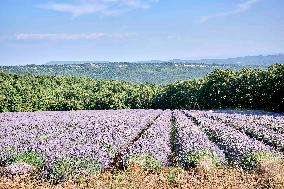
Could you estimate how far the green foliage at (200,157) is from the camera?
16.0m

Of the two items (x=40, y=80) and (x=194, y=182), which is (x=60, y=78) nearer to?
(x=40, y=80)

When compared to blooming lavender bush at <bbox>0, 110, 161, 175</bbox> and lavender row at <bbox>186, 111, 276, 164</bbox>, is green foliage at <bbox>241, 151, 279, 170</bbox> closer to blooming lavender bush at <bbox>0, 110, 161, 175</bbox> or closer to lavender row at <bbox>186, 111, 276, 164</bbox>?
lavender row at <bbox>186, 111, 276, 164</bbox>

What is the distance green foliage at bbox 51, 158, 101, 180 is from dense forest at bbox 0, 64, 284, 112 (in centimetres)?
3430

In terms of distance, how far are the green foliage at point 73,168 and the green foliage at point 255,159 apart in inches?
203

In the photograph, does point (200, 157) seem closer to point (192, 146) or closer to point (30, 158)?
point (192, 146)

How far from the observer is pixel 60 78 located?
77.1 m

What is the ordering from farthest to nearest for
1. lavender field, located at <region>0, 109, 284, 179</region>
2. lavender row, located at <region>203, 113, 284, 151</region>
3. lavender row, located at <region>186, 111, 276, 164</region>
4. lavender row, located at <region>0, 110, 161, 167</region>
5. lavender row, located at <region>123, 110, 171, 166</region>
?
1. lavender row, located at <region>203, 113, 284, 151</region>
2. lavender row, located at <region>186, 111, 276, 164</region>
3. lavender row, located at <region>0, 110, 161, 167</region>
4. lavender row, located at <region>123, 110, 171, 166</region>
5. lavender field, located at <region>0, 109, 284, 179</region>

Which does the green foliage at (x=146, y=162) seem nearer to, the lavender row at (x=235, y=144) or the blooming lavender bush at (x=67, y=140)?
the blooming lavender bush at (x=67, y=140)

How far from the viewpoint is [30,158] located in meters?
16.5

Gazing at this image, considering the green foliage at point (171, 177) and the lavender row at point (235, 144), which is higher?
the lavender row at point (235, 144)

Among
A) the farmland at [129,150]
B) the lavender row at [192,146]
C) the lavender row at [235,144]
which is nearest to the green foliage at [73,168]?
the farmland at [129,150]

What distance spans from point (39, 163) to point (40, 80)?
5626cm

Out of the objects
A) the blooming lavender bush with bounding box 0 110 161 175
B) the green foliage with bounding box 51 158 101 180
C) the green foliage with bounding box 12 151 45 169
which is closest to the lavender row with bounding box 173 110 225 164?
the blooming lavender bush with bounding box 0 110 161 175

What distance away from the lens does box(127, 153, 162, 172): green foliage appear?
615 inches
